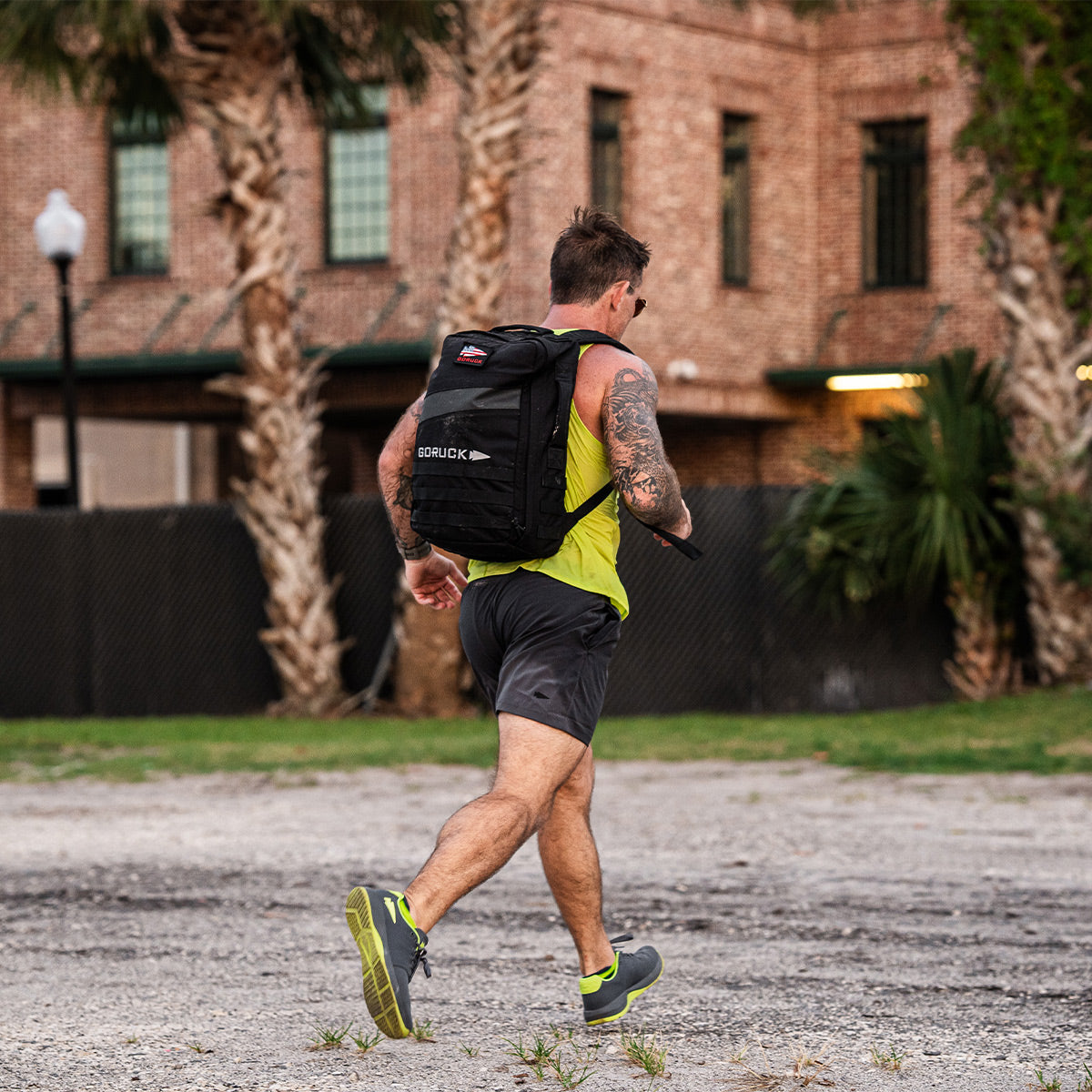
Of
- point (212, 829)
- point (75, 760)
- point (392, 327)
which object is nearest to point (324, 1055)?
point (212, 829)

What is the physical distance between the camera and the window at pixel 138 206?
24.2 m

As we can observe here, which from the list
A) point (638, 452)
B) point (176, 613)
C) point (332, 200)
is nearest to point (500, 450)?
point (638, 452)

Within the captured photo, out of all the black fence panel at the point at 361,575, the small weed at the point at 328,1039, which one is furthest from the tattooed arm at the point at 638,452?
the black fence panel at the point at 361,575

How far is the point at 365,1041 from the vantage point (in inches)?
180

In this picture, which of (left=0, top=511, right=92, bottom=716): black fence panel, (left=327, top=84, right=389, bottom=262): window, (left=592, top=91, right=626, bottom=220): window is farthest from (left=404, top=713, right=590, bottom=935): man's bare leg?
(left=327, top=84, right=389, bottom=262): window

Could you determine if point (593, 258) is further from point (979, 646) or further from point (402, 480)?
point (979, 646)

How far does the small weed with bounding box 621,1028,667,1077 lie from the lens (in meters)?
4.31

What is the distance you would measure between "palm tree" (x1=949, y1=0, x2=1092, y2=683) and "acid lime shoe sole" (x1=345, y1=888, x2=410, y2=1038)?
10867 millimetres

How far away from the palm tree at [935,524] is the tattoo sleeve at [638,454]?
9768 millimetres

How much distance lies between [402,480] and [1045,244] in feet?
34.1

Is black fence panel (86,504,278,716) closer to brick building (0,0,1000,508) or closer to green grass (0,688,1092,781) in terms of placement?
green grass (0,688,1092,781)

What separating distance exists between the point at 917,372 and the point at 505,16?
15.2 feet

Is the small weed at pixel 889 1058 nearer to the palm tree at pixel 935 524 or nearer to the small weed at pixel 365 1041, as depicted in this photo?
the small weed at pixel 365 1041

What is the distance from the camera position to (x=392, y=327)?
A: 2255cm
